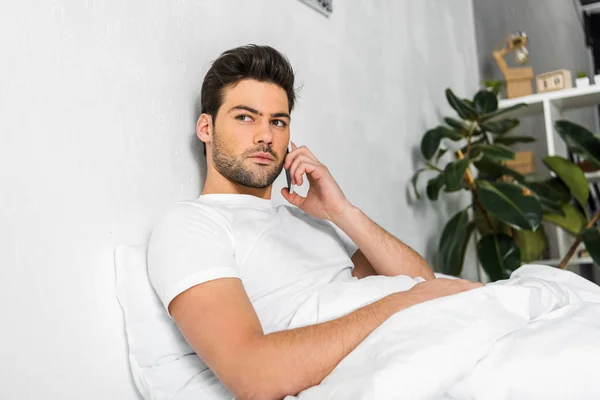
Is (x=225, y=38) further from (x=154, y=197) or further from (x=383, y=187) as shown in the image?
(x=383, y=187)

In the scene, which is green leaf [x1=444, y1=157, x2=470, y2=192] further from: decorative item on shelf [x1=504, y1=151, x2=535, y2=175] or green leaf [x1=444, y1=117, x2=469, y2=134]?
decorative item on shelf [x1=504, y1=151, x2=535, y2=175]

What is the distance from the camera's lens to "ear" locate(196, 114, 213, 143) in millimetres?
1567

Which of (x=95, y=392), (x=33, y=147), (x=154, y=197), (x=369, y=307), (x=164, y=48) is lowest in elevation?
(x=95, y=392)

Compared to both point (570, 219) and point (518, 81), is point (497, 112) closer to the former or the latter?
point (570, 219)

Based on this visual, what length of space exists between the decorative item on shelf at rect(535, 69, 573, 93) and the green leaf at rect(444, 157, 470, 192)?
4.03ft

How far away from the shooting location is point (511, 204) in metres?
2.62

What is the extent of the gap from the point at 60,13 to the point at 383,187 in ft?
5.55

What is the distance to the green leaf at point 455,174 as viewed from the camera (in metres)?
2.74

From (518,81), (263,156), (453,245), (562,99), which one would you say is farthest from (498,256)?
(263,156)

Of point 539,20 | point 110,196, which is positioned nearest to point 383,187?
point 110,196

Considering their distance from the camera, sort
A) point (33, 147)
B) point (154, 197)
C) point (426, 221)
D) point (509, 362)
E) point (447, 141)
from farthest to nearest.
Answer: point (447, 141), point (426, 221), point (154, 197), point (33, 147), point (509, 362)

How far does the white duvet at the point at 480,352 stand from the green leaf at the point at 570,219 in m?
1.85

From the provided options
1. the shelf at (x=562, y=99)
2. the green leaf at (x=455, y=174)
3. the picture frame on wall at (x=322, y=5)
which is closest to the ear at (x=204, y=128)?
the picture frame on wall at (x=322, y=5)

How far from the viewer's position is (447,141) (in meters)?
3.54
